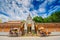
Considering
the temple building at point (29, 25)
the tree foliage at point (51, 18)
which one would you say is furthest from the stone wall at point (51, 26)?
the temple building at point (29, 25)

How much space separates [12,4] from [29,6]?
0.91 meters

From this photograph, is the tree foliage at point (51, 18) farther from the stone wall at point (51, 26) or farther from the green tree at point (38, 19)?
the stone wall at point (51, 26)

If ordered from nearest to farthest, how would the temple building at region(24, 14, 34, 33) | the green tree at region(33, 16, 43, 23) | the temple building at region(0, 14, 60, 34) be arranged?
the temple building at region(0, 14, 60, 34) < the temple building at region(24, 14, 34, 33) < the green tree at region(33, 16, 43, 23)

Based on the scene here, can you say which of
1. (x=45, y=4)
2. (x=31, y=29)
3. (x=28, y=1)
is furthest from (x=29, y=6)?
(x=31, y=29)

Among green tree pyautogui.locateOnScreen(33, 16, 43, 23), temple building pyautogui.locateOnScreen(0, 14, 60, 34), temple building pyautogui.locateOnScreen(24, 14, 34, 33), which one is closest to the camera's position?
temple building pyautogui.locateOnScreen(0, 14, 60, 34)

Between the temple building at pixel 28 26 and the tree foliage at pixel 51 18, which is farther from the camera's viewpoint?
the tree foliage at pixel 51 18

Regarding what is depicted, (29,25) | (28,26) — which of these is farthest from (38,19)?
(28,26)

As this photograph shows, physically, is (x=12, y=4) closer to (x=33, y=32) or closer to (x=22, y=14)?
(x=22, y=14)

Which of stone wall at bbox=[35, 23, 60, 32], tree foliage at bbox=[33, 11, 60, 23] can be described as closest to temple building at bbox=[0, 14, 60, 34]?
stone wall at bbox=[35, 23, 60, 32]

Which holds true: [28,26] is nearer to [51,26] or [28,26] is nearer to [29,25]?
[29,25]

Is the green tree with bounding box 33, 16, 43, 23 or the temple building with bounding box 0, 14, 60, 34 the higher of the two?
the green tree with bounding box 33, 16, 43, 23

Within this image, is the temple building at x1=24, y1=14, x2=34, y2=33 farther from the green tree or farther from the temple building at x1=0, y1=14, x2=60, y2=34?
the green tree

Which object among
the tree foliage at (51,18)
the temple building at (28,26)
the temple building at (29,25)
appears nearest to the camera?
the temple building at (28,26)

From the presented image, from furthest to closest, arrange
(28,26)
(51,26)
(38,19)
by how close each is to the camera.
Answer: (51,26) → (38,19) → (28,26)
